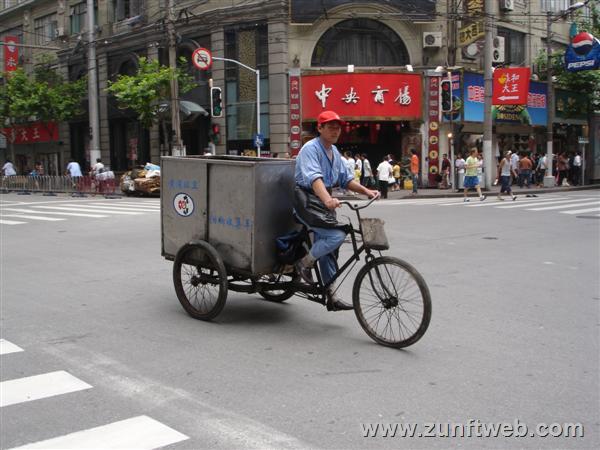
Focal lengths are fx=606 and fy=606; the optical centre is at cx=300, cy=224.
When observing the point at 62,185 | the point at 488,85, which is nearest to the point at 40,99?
the point at 62,185

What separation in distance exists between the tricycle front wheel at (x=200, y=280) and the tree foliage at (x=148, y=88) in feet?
73.7

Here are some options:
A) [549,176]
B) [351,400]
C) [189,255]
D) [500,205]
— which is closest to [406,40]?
[549,176]

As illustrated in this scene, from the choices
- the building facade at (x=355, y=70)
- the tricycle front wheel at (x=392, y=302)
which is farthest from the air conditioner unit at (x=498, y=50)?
the tricycle front wheel at (x=392, y=302)

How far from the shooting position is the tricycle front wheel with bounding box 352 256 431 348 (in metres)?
4.75

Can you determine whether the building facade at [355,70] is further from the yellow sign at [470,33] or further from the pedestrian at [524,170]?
the pedestrian at [524,170]

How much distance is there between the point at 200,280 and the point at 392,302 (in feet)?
6.72

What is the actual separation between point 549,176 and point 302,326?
26.4 meters

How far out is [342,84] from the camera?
2772cm

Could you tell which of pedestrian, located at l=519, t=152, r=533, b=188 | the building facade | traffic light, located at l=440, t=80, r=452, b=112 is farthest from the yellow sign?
pedestrian, located at l=519, t=152, r=533, b=188

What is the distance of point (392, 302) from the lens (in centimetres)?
495

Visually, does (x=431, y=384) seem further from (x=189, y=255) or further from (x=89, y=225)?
(x=89, y=225)

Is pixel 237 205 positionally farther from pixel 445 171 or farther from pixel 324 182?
pixel 445 171

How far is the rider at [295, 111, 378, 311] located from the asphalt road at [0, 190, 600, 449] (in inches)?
22.5

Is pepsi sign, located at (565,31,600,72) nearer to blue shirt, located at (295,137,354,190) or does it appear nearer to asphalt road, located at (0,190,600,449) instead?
asphalt road, located at (0,190,600,449)
